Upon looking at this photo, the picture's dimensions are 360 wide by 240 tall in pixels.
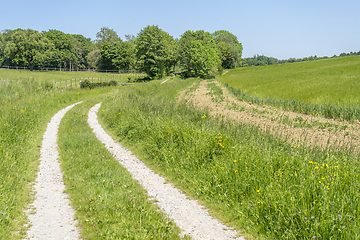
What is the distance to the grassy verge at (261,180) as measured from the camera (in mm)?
4832

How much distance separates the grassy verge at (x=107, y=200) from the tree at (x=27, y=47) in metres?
85.7

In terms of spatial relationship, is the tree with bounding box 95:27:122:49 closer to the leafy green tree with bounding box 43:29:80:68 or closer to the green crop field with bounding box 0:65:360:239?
the leafy green tree with bounding box 43:29:80:68

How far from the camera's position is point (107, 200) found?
A: 640 centimetres

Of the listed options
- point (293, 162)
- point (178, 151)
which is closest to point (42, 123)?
point (178, 151)

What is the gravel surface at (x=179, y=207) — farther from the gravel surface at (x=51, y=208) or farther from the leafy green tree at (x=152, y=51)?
the leafy green tree at (x=152, y=51)

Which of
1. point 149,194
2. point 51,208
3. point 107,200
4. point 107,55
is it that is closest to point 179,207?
point 149,194

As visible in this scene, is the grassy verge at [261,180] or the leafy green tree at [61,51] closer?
the grassy verge at [261,180]

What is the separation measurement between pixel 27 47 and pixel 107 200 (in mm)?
92475

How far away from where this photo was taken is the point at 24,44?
267 feet

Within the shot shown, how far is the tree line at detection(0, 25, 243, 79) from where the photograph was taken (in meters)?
62.1

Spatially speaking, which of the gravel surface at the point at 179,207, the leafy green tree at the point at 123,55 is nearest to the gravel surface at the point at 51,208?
the gravel surface at the point at 179,207

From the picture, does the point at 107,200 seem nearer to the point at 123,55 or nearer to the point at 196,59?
the point at 196,59

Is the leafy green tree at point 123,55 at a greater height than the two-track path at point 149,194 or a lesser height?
greater

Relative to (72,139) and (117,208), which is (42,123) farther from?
(117,208)
